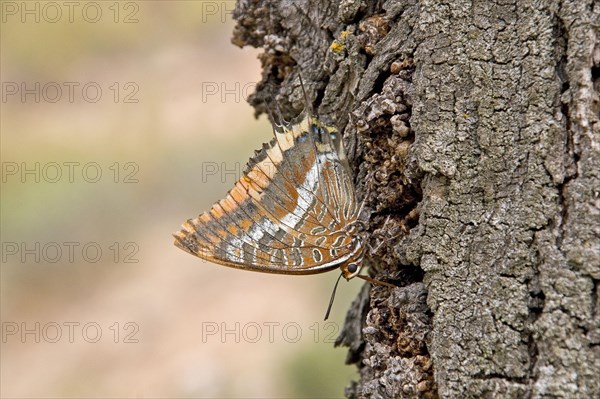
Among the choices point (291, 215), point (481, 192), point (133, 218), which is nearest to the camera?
point (481, 192)

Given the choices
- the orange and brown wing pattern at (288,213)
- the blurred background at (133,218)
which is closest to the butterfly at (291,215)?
the orange and brown wing pattern at (288,213)

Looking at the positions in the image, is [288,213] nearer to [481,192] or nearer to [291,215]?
[291,215]

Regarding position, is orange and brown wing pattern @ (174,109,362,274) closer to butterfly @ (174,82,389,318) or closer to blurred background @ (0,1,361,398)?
butterfly @ (174,82,389,318)

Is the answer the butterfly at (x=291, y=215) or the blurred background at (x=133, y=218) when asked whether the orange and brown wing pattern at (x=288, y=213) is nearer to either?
the butterfly at (x=291, y=215)

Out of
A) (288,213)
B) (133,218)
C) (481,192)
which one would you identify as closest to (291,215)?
(288,213)

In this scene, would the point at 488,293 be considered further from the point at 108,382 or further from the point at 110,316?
the point at 110,316

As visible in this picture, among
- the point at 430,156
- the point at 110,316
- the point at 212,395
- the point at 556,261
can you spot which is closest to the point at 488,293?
the point at 556,261

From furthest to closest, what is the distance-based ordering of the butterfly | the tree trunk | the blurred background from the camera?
the blurred background
the butterfly
the tree trunk

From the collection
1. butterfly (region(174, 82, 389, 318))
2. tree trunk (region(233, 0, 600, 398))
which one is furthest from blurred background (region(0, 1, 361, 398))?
tree trunk (region(233, 0, 600, 398))
